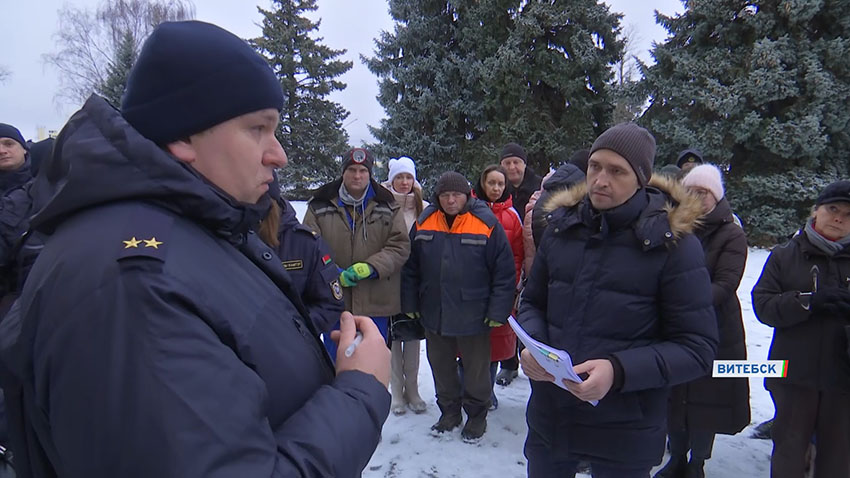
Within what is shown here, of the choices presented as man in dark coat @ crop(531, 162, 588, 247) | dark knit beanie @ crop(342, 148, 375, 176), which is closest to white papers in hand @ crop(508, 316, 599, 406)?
man in dark coat @ crop(531, 162, 588, 247)

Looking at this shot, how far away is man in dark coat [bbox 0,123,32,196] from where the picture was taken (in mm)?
3807

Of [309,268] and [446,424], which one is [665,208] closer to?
[309,268]

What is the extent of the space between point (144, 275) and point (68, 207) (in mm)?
218

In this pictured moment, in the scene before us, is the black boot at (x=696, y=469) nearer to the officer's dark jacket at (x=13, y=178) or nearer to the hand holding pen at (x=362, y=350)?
the hand holding pen at (x=362, y=350)

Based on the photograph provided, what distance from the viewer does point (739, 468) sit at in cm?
355

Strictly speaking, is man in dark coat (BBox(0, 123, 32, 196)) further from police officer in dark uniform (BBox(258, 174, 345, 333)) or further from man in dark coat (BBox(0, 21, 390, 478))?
man in dark coat (BBox(0, 21, 390, 478))

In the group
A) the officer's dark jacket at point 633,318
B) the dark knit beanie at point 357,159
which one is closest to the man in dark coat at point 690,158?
the officer's dark jacket at point 633,318

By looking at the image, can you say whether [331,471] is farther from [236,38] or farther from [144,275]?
[236,38]

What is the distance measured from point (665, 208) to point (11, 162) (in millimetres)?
4751

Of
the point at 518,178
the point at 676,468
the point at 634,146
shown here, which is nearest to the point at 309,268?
the point at 634,146

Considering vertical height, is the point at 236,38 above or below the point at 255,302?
above

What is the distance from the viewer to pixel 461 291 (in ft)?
13.1

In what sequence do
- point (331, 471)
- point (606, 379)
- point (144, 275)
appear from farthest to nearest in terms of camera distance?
point (606, 379) < point (331, 471) < point (144, 275)

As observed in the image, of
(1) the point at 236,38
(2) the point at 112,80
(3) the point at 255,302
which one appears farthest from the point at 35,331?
(2) the point at 112,80
